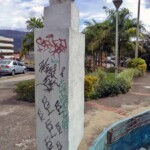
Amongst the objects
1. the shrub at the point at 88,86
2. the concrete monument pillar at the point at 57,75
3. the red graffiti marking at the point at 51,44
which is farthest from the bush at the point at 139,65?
the red graffiti marking at the point at 51,44

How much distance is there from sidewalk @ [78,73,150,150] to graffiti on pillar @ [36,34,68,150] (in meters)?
1.25

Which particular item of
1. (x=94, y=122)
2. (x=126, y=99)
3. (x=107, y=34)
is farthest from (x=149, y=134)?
(x=107, y=34)

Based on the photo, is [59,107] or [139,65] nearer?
[59,107]

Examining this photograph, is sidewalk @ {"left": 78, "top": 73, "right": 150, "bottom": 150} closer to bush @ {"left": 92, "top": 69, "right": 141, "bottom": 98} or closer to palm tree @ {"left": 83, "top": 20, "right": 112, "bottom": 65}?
bush @ {"left": 92, "top": 69, "right": 141, "bottom": 98}

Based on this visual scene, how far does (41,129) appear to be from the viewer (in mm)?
5176

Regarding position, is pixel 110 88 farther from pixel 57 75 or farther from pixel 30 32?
pixel 30 32

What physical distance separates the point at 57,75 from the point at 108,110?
5.35 meters

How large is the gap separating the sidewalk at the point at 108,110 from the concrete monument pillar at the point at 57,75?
1242mm

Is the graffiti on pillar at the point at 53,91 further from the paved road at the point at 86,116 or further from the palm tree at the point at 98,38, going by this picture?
the palm tree at the point at 98,38

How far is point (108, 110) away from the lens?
9.92m

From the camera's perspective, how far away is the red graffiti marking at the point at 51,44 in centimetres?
477

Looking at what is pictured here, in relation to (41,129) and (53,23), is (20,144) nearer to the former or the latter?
(41,129)

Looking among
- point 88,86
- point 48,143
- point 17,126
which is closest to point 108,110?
point 88,86

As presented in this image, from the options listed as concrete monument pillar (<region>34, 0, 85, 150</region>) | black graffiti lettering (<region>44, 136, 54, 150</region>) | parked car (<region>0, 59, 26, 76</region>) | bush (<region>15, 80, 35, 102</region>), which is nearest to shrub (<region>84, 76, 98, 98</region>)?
bush (<region>15, 80, 35, 102</region>)
